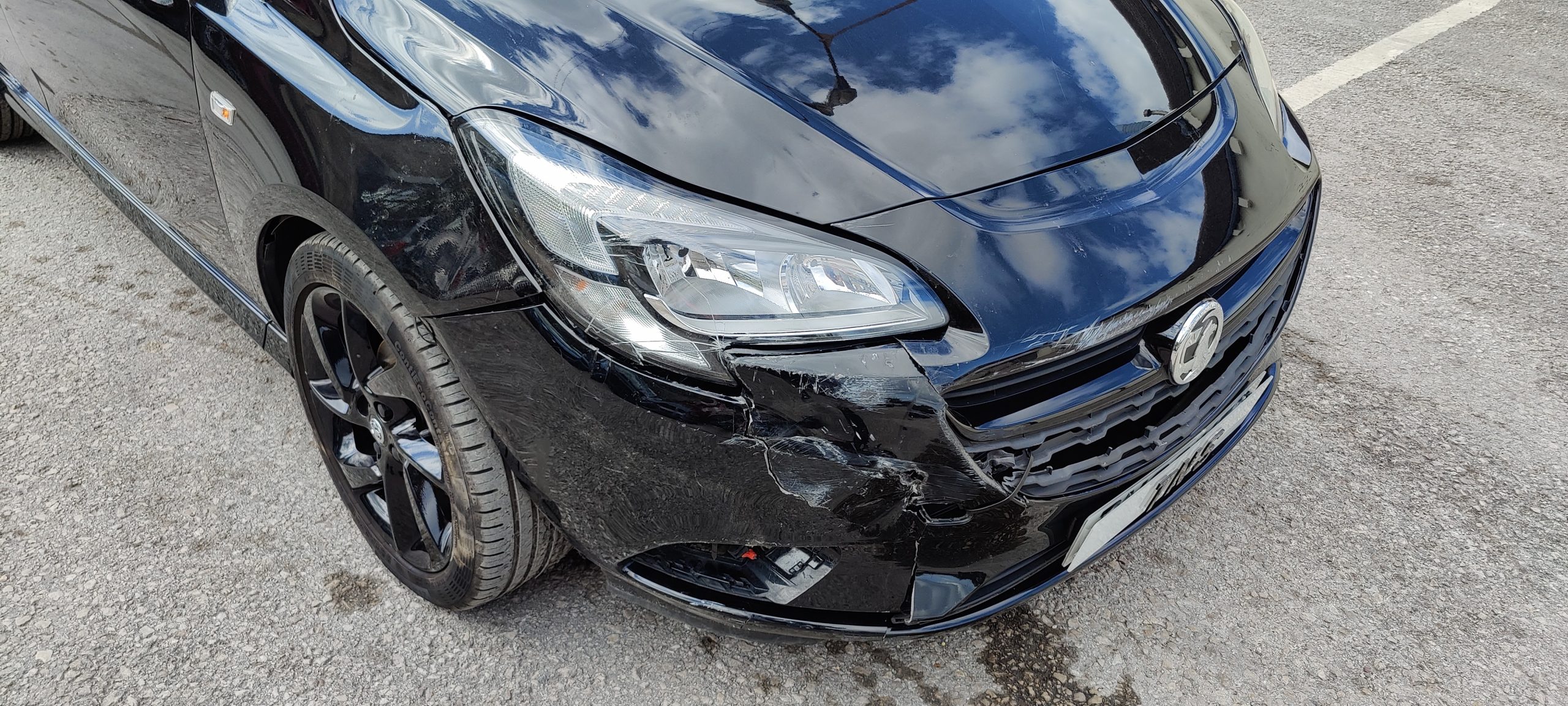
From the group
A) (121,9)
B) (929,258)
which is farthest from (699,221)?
(121,9)

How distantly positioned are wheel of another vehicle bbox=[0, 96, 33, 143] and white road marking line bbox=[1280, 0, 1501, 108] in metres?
4.60

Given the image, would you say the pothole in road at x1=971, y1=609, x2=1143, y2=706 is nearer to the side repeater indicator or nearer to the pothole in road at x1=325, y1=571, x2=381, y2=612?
the pothole in road at x1=325, y1=571, x2=381, y2=612

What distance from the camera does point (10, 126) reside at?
3.55m

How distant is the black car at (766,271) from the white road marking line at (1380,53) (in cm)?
270

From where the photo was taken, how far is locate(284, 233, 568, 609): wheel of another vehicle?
1.67m

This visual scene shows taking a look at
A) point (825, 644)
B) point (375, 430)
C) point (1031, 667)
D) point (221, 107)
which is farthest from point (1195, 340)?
point (221, 107)

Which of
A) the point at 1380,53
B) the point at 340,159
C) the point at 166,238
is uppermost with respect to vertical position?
the point at 340,159

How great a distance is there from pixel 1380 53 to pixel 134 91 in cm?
477

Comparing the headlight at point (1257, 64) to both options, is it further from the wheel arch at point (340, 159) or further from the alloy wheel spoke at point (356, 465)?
the alloy wheel spoke at point (356, 465)

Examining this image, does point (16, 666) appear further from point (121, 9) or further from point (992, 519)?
point (992, 519)

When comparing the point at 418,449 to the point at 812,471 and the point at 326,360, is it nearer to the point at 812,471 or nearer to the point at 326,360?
the point at 326,360

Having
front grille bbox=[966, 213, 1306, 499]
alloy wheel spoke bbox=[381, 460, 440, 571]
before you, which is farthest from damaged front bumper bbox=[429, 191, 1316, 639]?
alloy wheel spoke bbox=[381, 460, 440, 571]

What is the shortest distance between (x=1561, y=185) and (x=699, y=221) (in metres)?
3.61

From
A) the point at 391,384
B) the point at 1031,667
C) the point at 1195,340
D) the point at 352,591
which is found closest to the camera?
the point at 1195,340
